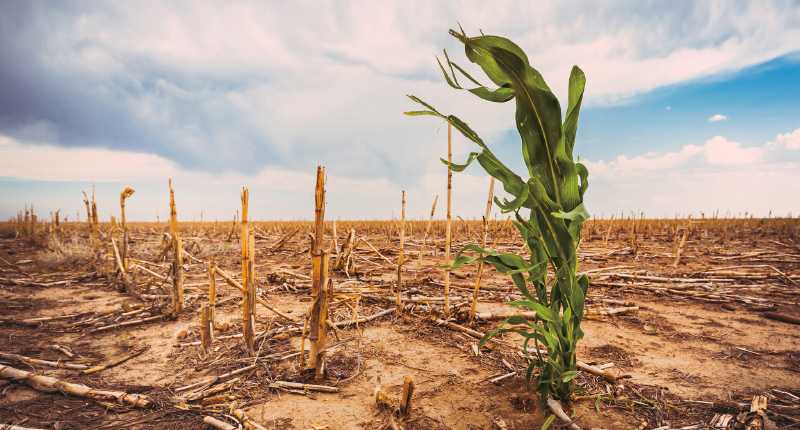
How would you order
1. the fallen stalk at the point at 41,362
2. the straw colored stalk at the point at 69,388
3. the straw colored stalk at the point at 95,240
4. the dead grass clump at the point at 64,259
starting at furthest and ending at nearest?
the dead grass clump at the point at 64,259, the straw colored stalk at the point at 95,240, the fallen stalk at the point at 41,362, the straw colored stalk at the point at 69,388

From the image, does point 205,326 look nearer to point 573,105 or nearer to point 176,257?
point 176,257

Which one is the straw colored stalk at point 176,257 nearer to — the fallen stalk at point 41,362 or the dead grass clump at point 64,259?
the fallen stalk at point 41,362

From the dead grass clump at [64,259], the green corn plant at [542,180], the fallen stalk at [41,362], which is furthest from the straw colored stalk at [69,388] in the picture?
the dead grass clump at [64,259]

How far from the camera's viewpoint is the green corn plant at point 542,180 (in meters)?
2.13

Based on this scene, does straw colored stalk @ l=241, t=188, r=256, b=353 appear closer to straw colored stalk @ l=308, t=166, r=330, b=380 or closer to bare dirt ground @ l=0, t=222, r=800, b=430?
bare dirt ground @ l=0, t=222, r=800, b=430

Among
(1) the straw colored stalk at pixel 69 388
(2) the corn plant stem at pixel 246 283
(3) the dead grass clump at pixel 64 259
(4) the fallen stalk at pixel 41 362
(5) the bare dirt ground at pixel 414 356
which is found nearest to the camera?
(5) the bare dirt ground at pixel 414 356

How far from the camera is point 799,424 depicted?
2.51m

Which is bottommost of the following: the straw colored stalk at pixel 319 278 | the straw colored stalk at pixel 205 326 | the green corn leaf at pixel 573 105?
the straw colored stalk at pixel 205 326

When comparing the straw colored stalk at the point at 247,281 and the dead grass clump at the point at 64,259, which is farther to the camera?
the dead grass clump at the point at 64,259

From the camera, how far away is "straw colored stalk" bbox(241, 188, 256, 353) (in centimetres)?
347

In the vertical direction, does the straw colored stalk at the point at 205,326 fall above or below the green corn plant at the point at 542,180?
below

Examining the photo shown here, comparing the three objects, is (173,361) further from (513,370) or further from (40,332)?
(513,370)

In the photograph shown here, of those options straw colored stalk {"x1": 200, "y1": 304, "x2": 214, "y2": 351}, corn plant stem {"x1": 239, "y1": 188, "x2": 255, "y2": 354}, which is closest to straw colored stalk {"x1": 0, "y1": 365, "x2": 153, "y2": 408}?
straw colored stalk {"x1": 200, "y1": 304, "x2": 214, "y2": 351}

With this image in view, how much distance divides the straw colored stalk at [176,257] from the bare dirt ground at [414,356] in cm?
→ 29
